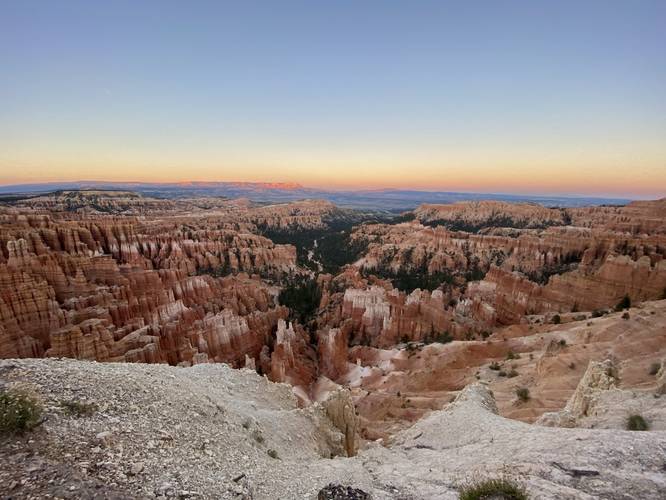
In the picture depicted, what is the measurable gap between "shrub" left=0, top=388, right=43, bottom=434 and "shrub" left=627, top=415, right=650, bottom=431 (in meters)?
11.1

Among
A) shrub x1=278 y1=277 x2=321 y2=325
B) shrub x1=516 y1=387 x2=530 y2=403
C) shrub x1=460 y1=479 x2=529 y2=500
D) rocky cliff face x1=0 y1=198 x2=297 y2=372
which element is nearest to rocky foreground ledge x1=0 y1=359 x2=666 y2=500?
shrub x1=460 y1=479 x2=529 y2=500

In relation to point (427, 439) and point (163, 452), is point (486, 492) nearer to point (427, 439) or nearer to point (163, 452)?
point (163, 452)

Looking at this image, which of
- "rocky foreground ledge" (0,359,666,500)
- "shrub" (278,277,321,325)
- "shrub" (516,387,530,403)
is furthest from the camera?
"shrub" (278,277,321,325)

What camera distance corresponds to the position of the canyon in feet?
45.2

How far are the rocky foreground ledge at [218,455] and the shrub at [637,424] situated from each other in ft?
6.66

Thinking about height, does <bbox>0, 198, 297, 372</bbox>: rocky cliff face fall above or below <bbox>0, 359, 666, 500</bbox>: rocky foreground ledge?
below

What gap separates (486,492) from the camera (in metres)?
4.50

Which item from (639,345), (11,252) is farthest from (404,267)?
(11,252)

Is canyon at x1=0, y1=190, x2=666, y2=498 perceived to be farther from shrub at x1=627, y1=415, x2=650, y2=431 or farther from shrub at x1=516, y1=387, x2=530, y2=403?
shrub at x1=627, y1=415, x2=650, y2=431

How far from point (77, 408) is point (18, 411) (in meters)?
0.77

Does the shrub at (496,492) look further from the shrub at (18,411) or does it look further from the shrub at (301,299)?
the shrub at (301,299)

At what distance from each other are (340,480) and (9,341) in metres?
22.2

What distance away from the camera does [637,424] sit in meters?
7.87

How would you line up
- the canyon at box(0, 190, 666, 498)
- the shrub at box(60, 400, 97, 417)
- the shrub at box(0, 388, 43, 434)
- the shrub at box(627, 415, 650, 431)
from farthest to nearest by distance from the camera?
the canyon at box(0, 190, 666, 498) → the shrub at box(627, 415, 650, 431) → the shrub at box(60, 400, 97, 417) → the shrub at box(0, 388, 43, 434)
